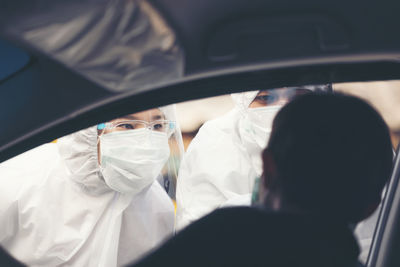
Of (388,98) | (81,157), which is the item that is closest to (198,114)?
(81,157)

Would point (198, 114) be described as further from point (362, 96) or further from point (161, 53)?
point (161, 53)

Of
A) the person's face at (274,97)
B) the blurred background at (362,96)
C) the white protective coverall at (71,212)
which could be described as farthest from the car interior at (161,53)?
the white protective coverall at (71,212)

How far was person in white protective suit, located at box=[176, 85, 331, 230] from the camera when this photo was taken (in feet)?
6.68

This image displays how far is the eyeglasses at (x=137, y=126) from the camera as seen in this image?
2.10 metres

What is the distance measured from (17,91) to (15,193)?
55.3 inches

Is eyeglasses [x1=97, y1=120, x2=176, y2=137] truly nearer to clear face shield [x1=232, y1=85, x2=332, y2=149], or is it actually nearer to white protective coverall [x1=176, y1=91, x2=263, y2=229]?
white protective coverall [x1=176, y1=91, x2=263, y2=229]

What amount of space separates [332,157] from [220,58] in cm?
29

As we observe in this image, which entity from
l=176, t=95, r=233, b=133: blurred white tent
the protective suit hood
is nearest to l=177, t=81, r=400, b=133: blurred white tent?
l=176, t=95, r=233, b=133: blurred white tent

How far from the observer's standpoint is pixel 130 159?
211cm

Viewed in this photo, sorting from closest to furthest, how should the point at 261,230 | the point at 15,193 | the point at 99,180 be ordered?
1. the point at 261,230
2. the point at 15,193
3. the point at 99,180

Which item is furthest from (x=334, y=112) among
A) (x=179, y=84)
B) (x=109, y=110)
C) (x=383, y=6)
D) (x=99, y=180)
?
(x=99, y=180)

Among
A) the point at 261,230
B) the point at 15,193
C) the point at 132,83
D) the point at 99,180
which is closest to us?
the point at 261,230

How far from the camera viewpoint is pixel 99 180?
7.08ft

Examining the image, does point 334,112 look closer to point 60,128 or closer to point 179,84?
point 179,84
